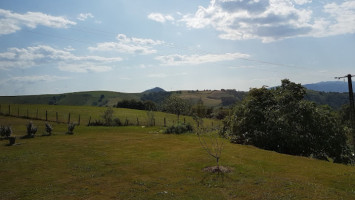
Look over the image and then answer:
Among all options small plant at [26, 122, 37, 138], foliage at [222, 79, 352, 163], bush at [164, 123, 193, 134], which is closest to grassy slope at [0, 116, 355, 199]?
foliage at [222, 79, 352, 163]

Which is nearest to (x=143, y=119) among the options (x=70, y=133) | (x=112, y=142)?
(x=70, y=133)

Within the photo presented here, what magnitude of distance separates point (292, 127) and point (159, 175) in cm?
2247

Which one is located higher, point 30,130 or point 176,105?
point 176,105

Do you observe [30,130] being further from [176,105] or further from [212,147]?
[176,105]

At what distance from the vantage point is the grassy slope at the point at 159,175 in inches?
732

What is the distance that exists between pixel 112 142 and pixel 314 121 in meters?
29.8

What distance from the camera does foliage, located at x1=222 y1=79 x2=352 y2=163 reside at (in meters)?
36.4

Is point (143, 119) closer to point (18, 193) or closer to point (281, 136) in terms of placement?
point (281, 136)

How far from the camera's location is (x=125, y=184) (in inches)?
819

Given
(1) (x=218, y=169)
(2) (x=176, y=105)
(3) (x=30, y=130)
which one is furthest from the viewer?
(2) (x=176, y=105)

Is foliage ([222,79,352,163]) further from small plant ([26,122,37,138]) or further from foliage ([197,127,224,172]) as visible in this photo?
small plant ([26,122,37,138])

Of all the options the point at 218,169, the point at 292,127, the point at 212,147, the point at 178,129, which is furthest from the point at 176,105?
the point at 218,169

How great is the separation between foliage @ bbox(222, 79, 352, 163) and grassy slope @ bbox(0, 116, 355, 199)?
618 cm

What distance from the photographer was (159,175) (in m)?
23.5
